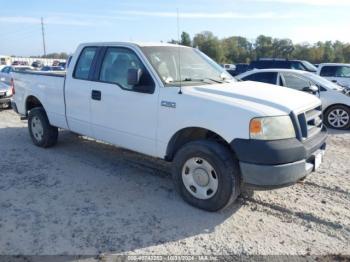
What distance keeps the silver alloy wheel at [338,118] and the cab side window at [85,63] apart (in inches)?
262

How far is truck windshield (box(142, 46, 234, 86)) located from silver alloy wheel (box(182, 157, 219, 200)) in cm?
108

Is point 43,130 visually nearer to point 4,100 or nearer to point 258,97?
point 258,97

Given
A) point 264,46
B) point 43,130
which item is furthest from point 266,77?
point 264,46

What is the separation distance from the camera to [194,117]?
164 inches

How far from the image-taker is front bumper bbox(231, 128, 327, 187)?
3721mm

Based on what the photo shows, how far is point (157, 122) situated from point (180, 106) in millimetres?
440

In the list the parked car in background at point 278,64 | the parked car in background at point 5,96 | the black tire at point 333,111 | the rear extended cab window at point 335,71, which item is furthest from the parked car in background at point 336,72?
the parked car in background at point 5,96

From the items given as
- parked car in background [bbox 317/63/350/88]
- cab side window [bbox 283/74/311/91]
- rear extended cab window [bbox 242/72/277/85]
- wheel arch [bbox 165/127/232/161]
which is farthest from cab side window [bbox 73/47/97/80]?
parked car in background [bbox 317/63/350/88]

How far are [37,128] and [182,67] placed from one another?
353 centimetres

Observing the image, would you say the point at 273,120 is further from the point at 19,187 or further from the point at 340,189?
the point at 19,187

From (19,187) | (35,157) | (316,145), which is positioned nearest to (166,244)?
(316,145)

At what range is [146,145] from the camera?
Answer: 4.82 m

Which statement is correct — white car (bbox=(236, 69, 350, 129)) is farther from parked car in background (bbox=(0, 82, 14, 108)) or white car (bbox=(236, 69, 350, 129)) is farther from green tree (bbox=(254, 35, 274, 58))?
green tree (bbox=(254, 35, 274, 58))

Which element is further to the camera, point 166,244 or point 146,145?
point 146,145
